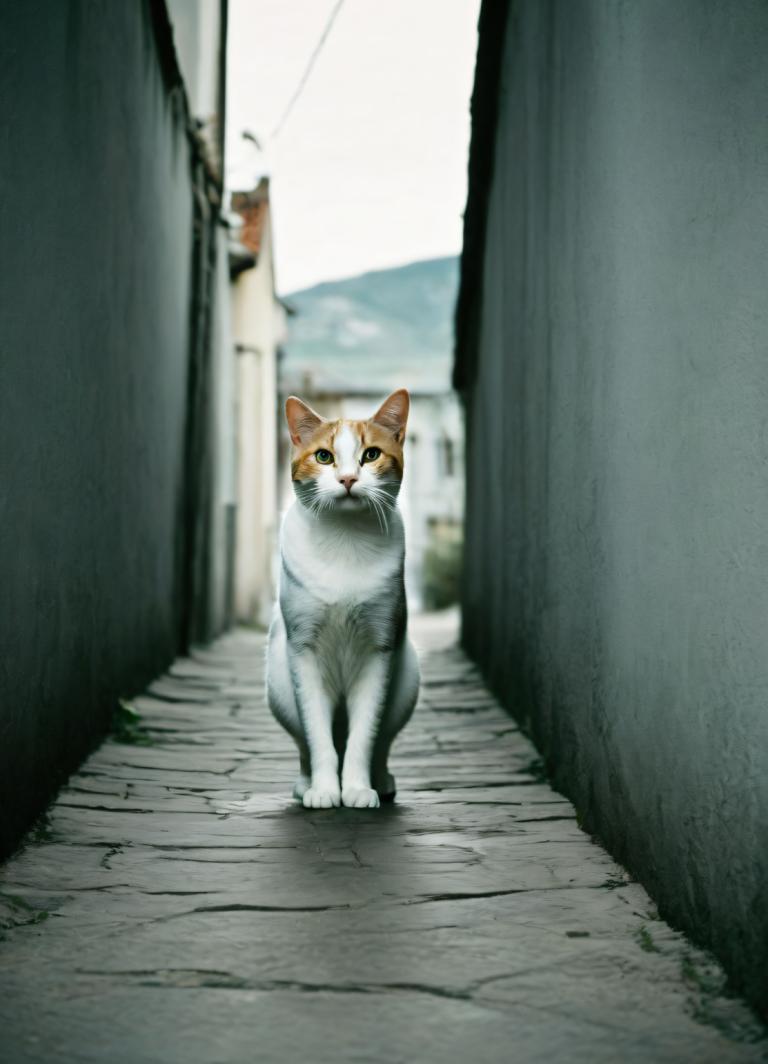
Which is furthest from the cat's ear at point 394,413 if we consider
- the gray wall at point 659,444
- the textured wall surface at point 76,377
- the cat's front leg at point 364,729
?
the textured wall surface at point 76,377

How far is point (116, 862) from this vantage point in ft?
8.72

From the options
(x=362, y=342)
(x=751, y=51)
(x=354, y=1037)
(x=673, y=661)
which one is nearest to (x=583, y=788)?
(x=673, y=661)

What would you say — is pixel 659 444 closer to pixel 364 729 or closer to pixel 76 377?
pixel 364 729

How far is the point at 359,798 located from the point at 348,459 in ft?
3.31

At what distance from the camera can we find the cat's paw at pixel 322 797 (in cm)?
313

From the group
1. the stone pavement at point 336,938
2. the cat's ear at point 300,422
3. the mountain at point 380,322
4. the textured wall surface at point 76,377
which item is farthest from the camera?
the mountain at point 380,322

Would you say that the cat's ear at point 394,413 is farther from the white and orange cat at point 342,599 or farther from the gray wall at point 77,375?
the gray wall at point 77,375

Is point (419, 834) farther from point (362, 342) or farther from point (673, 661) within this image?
point (362, 342)

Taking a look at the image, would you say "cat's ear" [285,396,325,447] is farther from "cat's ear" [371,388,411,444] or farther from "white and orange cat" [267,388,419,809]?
"cat's ear" [371,388,411,444]

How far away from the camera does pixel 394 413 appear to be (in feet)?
11.0

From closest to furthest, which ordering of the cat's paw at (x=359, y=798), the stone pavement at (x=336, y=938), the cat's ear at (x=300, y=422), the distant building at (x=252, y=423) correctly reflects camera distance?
the stone pavement at (x=336, y=938) → the cat's paw at (x=359, y=798) → the cat's ear at (x=300, y=422) → the distant building at (x=252, y=423)

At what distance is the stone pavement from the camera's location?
1.67 metres

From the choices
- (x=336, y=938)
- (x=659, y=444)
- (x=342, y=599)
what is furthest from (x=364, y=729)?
(x=659, y=444)

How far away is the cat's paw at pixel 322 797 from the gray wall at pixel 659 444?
0.74m
